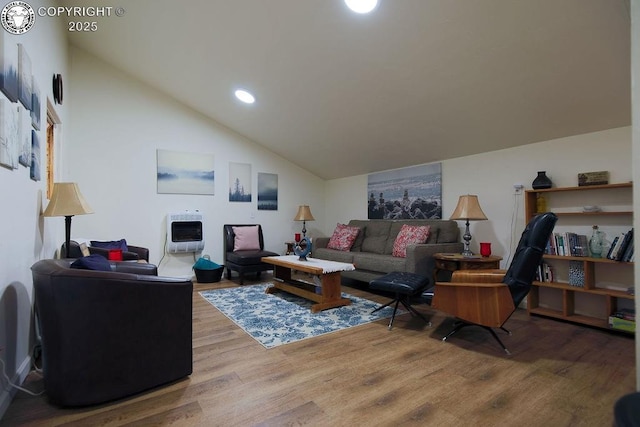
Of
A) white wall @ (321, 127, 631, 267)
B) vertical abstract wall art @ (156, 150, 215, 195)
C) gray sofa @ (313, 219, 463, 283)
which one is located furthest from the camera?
vertical abstract wall art @ (156, 150, 215, 195)

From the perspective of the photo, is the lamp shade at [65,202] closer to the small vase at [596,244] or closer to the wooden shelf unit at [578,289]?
the wooden shelf unit at [578,289]

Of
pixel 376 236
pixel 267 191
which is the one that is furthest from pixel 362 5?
pixel 267 191

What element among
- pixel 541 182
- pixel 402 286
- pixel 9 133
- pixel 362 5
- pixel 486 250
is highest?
pixel 362 5

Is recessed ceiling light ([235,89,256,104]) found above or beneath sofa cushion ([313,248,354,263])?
above

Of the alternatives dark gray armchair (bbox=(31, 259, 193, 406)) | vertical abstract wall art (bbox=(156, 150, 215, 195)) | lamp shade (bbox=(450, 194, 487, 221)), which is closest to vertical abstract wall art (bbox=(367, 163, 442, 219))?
lamp shade (bbox=(450, 194, 487, 221))

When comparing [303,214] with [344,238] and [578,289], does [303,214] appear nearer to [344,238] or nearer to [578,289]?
[344,238]

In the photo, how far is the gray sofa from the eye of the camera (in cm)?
364

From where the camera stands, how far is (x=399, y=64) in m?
2.84

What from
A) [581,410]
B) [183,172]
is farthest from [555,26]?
[183,172]

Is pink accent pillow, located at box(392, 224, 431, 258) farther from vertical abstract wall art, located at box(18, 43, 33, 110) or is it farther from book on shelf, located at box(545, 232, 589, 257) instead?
vertical abstract wall art, located at box(18, 43, 33, 110)

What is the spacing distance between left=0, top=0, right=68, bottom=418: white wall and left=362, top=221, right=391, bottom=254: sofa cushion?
388 centimetres

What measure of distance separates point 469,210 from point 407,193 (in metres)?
1.40

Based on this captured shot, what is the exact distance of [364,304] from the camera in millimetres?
3607

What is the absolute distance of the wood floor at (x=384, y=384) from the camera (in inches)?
61.5
